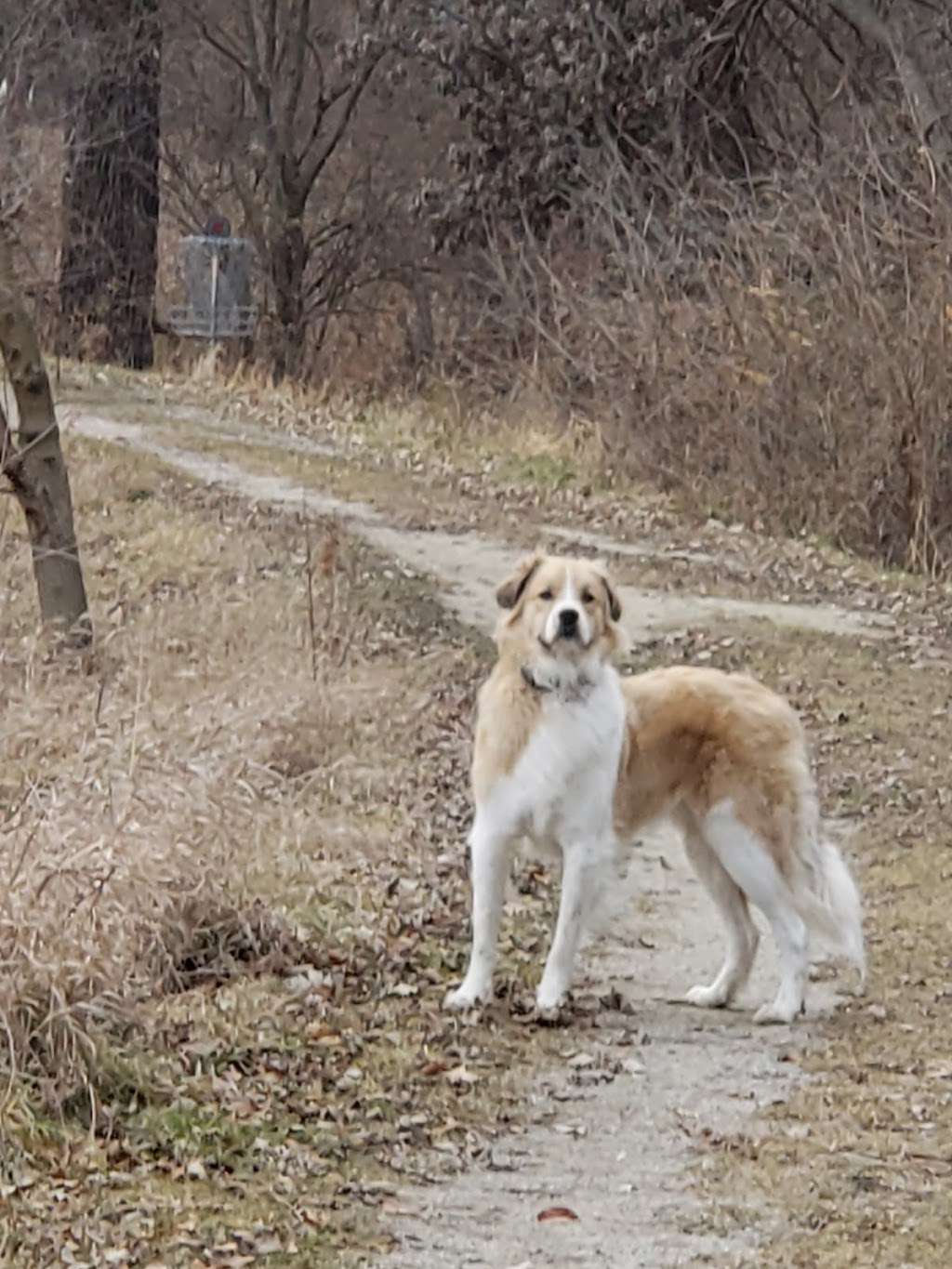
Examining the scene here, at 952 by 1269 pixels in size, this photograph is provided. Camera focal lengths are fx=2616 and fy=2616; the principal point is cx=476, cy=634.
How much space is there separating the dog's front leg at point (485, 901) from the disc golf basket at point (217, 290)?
21430 millimetres

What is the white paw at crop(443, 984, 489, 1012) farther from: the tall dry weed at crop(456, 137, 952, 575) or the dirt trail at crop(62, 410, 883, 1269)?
the tall dry weed at crop(456, 137, 952, 575)

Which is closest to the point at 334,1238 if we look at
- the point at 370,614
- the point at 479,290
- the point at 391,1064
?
the point at 391,1064

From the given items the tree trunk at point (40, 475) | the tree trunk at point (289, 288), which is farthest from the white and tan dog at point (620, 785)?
the tree trunk at point (289, 288)

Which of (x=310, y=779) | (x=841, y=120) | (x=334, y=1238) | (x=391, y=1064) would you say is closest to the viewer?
(x=334, y=1238)

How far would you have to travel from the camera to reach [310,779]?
10.3 m

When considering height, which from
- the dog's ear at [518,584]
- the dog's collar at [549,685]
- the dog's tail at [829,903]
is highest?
the dog's ear at [518,584]

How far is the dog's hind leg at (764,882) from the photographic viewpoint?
8.19 meters

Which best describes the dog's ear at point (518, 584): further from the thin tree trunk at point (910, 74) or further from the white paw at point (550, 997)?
the thin tree trunk at point (910, 74)

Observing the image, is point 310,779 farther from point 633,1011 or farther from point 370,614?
point 370,614

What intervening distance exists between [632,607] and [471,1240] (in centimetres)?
869

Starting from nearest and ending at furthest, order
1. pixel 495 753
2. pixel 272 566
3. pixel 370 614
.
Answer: pixel 495 753 → pixel 370 614 → pixel 272 566

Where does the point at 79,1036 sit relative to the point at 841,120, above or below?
below

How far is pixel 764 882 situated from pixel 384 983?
1241mm

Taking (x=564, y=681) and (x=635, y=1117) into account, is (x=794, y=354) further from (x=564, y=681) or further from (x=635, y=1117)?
(x=635, y=1117)
